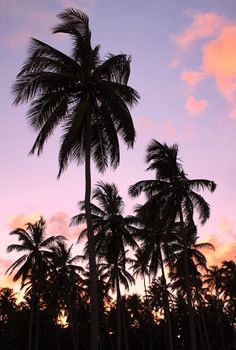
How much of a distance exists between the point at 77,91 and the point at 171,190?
13.2 meters

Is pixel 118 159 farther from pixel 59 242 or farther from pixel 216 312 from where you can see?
pixel 216 312

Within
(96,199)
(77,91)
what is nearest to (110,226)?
(96,199)

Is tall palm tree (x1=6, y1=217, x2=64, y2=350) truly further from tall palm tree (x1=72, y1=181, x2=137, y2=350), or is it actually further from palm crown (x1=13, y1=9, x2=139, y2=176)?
palm crown (x1=13, y1=9, x2=139, y2=176)

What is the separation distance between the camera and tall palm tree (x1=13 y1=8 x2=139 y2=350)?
20.2 meters

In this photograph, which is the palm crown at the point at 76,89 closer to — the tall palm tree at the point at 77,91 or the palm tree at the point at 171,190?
the tall palm tree at the point at 77,91

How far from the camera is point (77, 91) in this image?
20891 millimetres

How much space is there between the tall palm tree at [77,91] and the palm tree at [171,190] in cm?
1106

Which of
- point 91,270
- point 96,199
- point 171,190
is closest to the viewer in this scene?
point 91,270

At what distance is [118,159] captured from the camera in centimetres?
2244

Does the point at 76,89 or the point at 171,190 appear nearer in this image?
the point at 76,89

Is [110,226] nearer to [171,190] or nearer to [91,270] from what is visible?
[171,190]

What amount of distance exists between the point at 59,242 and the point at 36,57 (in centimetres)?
3590

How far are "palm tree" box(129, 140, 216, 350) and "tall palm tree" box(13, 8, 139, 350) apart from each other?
1106 cm

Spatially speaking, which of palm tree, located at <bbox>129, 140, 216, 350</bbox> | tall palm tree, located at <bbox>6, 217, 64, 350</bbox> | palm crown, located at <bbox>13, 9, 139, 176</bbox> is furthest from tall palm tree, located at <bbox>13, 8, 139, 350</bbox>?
tall palm tree, located at <bbox>6, 217, 64, 350</bbox>
